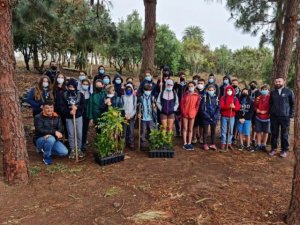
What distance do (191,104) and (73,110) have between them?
2.50 meters

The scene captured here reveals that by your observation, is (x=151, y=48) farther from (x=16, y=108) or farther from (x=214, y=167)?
(x=16, y=108)

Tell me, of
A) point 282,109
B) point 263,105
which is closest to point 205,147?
point 263,105

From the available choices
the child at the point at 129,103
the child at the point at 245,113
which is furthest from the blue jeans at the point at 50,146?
the child at the point at 245,113

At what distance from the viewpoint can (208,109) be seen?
21.9ft

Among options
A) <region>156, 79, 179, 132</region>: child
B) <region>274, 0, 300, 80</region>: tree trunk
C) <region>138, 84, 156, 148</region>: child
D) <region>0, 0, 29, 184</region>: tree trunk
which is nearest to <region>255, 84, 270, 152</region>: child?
<region>274, 0, 300, 80</region>: tree trunk

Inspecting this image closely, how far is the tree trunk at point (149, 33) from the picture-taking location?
7.95m

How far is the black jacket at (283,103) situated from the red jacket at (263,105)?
18 centimetres

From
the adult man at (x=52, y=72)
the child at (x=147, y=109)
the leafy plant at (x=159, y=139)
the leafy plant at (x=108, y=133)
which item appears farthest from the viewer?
the adult man at (x=52, y=72)

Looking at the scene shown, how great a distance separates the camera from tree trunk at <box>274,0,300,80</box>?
24.1 ft

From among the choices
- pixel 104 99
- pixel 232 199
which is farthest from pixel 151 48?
pixel 232 199

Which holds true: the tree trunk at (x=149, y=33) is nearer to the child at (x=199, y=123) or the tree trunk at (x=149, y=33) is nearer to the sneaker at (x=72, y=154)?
the child at (x=199, y=123)

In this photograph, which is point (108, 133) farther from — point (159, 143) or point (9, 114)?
point (9, 114)

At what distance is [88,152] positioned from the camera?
643 cm

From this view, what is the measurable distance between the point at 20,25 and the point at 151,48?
11.9 ft
